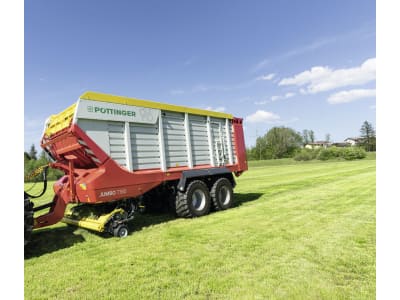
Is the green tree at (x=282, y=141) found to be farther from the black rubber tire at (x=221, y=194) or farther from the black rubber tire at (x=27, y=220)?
the black rubber tire at (x=27, y=220)

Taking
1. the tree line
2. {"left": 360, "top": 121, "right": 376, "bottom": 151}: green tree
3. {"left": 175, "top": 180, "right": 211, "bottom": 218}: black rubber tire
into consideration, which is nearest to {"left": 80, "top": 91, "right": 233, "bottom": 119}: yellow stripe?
{"left": 175, "top": 180, "right": 211, "bottom": 218}: black rubber tire

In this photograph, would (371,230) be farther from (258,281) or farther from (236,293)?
(236,293)

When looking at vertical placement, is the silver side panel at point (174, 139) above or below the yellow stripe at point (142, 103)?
below

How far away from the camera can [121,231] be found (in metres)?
6.36

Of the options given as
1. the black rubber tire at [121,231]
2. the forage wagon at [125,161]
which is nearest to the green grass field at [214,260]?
the black rubber tire at [121,231]

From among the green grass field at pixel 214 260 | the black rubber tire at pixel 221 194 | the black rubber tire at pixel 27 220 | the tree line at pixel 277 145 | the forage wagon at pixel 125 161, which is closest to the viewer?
the green grass field at pixel 214 260

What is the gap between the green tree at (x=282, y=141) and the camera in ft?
268

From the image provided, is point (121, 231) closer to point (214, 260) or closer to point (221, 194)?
point (214, 260)

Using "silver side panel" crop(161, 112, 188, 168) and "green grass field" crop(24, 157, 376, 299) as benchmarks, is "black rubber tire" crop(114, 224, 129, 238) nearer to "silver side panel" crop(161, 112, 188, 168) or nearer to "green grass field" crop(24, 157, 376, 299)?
"green grass field" crop(24, 157, 376, 299)

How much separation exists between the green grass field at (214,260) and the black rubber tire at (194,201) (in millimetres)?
363

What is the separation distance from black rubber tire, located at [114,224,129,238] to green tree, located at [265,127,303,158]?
253ft

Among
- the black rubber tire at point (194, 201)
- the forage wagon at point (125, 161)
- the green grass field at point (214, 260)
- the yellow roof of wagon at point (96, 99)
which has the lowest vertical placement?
the green grass field at point (214, 260)

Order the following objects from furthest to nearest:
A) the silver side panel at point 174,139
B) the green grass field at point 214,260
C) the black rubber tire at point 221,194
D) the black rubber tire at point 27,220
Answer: the black rubber tire at point 221,194 → the silver side panel at point 174,139 → the black rubber tire at point 27,220 → the green grass field at point 214,260

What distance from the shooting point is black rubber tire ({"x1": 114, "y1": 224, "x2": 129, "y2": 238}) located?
6285mm
